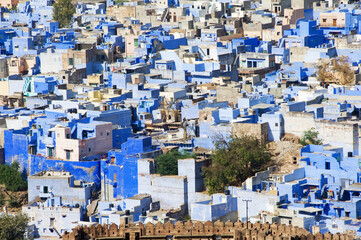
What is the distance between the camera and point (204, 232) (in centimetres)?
2592

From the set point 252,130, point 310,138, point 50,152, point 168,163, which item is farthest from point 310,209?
point 50,152

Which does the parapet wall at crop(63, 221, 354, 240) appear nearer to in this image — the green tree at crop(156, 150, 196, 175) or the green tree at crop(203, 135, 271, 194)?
the green tree at crop(203, 135, 271, 194)

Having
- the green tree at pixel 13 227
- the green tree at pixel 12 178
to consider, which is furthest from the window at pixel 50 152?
the green tree at pixel 13 227

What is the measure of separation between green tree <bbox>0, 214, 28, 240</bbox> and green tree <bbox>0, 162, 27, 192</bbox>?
4.42m

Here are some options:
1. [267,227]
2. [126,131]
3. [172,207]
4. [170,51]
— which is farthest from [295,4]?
[267,227]

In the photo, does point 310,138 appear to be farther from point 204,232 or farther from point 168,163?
point 204,232

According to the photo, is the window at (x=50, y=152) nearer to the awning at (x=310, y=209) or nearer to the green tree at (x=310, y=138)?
the green tree at (x=310, y=138)

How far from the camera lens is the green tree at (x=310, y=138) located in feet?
115

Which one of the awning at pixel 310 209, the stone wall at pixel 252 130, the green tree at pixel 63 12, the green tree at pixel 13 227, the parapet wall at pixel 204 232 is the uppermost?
the green tree at pixel 63 12

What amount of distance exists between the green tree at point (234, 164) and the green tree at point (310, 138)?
141 cm

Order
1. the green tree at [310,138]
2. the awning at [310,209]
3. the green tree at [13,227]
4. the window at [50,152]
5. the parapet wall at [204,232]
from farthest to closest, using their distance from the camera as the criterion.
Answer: the window at [50,152], the green tree at [310,138], the green tree at [13,227], the awning at [310,209], the parapet wall at [204,232]

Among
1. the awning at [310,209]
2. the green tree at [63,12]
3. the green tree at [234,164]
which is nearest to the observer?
the awning at [310,209]

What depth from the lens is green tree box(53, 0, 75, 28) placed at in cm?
6197

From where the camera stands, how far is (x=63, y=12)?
6238cm
